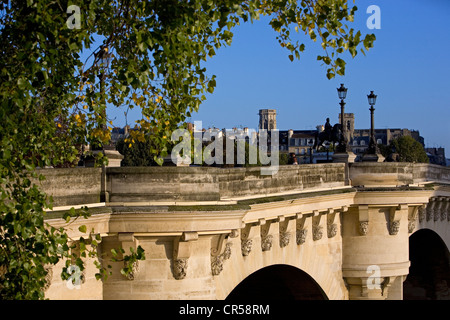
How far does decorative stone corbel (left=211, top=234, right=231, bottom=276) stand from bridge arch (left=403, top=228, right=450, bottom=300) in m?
18.4

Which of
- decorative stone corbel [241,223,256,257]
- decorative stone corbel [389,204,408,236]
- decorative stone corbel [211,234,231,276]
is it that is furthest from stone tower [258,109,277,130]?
decorative stone corbel [211,234,231,276]

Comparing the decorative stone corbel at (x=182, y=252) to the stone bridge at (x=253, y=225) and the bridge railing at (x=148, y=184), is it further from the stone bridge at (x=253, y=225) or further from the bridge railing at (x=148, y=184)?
the bridge railing at (x=148, y=184)

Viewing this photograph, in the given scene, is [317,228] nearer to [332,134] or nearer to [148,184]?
[332,134]

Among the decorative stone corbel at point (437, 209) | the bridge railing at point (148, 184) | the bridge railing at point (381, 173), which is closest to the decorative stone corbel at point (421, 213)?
the bridge railing at point (381, 173)

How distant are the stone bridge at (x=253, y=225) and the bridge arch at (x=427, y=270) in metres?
1.71

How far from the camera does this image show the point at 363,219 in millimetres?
22156

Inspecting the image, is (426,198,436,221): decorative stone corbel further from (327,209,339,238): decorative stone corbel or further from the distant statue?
(327,209,339,238): decorative stone corbel

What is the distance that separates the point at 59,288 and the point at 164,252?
6.08 ft

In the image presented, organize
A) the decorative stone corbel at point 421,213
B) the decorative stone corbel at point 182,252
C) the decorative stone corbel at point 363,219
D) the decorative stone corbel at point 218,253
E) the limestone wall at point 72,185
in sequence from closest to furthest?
the limestone wall at point 72,185 → the decorative stone corbel at point 182,252 → the decorative stone corbel at point 218,253 → the decorative stone corbel at point 363,219 → the decorative stone corbel at point 421,213

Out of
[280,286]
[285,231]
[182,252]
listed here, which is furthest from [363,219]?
[182,252]

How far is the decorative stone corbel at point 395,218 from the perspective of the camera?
74.2ft

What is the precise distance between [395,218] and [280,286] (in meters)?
3.07
